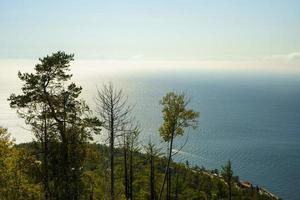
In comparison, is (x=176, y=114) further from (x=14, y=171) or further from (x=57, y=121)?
(x=14, y=171)

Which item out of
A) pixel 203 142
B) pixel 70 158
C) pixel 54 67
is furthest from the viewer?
pixel 203 142

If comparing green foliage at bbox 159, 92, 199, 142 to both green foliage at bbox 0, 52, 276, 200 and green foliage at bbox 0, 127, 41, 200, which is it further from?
green foliage at bbox 0, 127, 41, 200

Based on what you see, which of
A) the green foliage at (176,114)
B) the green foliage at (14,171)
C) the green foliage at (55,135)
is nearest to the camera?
the green foliage at (55,135)

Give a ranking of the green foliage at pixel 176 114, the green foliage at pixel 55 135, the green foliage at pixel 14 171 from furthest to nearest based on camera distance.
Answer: the green foliage at pixel 176 114
the green foliage at pixel 14 171
the green foliage at pixel 55 135

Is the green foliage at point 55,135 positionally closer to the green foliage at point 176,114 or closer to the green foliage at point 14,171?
the green foliage at point 14,171

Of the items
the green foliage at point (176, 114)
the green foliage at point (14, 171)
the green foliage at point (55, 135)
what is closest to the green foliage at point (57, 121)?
the green foliage at point (55, 135)

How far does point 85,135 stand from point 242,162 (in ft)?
401

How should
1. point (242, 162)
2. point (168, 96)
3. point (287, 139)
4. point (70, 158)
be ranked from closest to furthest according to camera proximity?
point (70, 158)
point (168, 96)
point (242, 162)
point (287, 139)

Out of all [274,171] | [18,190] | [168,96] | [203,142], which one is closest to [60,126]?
[18,190]

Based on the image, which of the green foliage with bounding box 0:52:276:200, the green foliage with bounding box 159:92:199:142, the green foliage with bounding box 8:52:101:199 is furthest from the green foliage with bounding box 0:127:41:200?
the green foliage with bounding box 159:92:199:142

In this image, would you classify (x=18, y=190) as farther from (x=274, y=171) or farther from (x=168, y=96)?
(x=274, y=171)

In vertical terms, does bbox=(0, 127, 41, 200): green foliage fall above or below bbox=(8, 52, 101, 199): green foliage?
below

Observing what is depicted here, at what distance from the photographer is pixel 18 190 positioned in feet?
80.4

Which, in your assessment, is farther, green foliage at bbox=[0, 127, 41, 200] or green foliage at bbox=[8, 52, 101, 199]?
green foliage at bbox=[0, 127, 41, 200]
